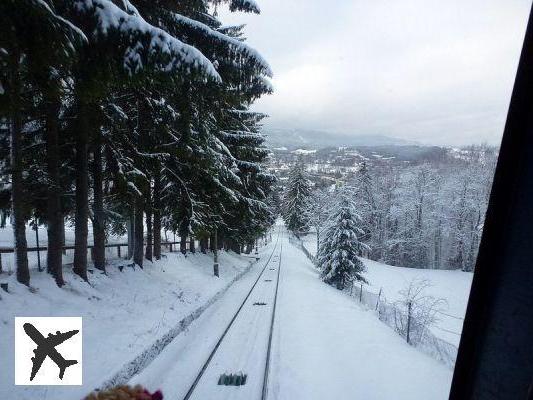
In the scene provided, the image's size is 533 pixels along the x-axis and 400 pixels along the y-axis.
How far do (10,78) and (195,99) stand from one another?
13.6 ft

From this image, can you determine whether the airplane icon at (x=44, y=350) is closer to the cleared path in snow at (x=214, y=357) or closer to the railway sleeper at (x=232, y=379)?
the cleared path in snow at (x=214, y=357)

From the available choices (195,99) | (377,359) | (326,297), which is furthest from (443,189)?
(195,99)

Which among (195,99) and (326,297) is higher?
(195,99)

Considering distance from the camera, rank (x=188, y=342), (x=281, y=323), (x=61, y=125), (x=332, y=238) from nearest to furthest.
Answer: (x=188, y=342), (x=61, y=125), (x=281, y=323), (x=332, y=238)

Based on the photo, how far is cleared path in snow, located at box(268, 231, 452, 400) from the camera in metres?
8.01

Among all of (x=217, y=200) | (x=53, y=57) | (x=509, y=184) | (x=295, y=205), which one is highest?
(x=53, y=57)

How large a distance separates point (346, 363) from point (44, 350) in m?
7.16

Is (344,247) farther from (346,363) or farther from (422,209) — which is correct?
(422,209)

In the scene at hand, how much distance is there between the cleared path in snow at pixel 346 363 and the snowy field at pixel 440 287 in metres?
9.07

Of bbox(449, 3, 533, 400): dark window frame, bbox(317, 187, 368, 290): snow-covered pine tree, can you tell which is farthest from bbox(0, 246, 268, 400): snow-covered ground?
bbox(317, 187, 368, 290): snow-covered pine tree

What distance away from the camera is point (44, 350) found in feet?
23.2

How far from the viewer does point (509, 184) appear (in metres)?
1.86

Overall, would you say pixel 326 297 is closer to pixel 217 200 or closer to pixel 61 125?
pixel 217 200

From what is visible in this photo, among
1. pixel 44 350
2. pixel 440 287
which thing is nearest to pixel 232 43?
pixel 44 350
